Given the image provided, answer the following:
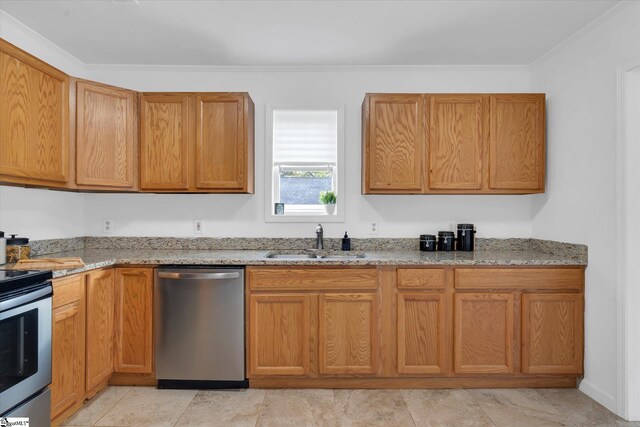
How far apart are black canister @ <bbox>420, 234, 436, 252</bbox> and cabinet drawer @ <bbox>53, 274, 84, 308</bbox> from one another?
2552 mm

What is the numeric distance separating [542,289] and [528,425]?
0.92 metres

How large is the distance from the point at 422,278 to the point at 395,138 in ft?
3.69

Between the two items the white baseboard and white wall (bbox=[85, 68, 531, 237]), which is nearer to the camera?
the white baseboard

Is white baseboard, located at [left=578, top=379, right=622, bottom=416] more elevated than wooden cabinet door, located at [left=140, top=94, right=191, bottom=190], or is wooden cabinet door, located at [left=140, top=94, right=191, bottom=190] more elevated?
wooden cabinet door, located at [left=140, top=94, right=191, bottom=190]

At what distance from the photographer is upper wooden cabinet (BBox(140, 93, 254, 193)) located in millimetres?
3150

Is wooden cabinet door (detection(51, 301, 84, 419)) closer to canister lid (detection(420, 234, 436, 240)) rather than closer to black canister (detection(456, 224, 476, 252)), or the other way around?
canister lid (detection(420, 234, 436, 240))

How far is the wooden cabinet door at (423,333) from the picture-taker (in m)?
2.82

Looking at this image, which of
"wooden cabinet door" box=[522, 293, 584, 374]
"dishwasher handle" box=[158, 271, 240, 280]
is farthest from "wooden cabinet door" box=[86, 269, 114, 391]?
"wooden cabinet door" box=[522, 293, 584, 374]

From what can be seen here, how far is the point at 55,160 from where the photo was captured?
2.65 metres

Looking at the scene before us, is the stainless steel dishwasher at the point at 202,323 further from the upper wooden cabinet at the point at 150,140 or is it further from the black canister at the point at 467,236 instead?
the black canister at the point at 467,236

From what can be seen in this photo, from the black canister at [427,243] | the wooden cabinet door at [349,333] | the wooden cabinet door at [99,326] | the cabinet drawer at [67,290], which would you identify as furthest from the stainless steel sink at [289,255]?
the cabinet drawer at [67,290]

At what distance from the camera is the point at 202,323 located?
2.79 meters

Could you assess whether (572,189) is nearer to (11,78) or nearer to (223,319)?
(223,319)

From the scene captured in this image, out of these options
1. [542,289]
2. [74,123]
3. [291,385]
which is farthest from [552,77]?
[74,123]
